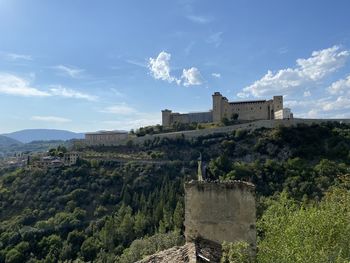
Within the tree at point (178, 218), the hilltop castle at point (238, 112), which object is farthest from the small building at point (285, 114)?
the tree at point (178, 218)

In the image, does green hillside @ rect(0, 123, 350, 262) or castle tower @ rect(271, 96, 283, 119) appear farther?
castle tower @ rect(271, 96, 283, 119)

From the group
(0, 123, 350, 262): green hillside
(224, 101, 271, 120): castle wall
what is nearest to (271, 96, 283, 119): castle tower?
(224, 101, 271, 120): castle wall

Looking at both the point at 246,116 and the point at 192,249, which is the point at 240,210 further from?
the point at 246,116

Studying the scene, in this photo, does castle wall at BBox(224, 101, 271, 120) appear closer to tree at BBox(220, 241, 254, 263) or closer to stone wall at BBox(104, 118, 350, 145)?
stone wall at BBox(104, 118, 350, 145)

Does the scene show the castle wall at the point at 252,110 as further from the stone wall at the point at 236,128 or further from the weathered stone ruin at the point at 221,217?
the weathered stone ruin at the point at 221,217

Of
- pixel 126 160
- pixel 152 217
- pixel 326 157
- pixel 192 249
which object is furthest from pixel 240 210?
pixel 126 160

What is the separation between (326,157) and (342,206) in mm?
53561

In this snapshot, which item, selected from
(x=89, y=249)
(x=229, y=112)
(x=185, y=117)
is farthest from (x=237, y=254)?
(x=185, y=117)

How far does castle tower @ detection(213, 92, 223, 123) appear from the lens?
94.4 metres

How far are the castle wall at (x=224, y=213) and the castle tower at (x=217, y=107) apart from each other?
279ft

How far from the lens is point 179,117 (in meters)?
104

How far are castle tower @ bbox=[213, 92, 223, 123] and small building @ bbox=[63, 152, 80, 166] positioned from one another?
31834 mm

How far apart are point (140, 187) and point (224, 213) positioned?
5889 cm

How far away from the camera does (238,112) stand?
92188mm
